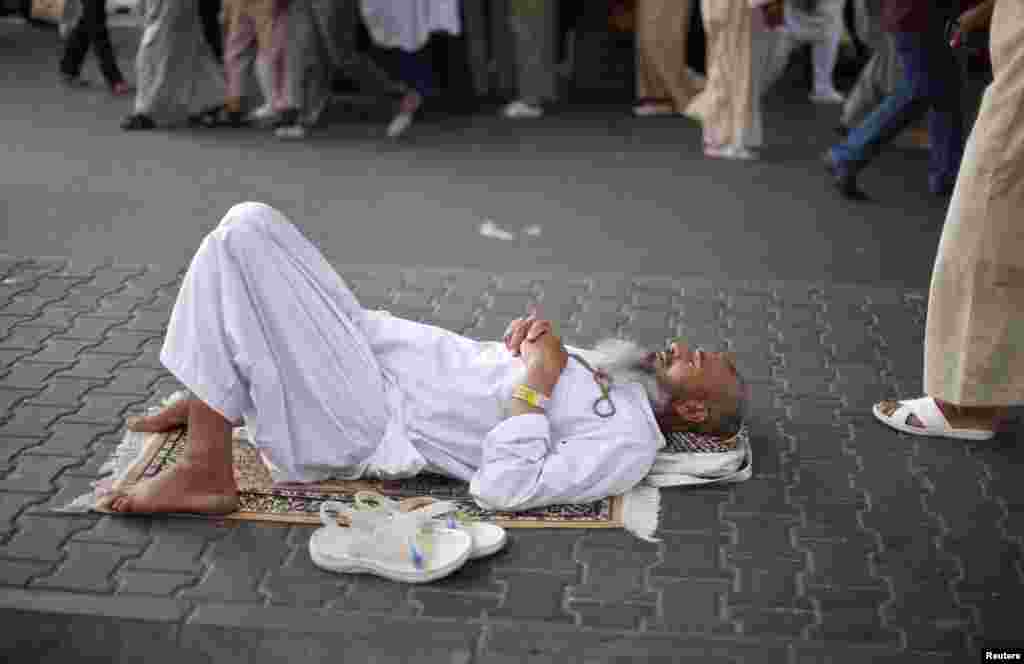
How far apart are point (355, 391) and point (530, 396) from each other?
0.54m

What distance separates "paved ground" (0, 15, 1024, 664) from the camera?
130 inches

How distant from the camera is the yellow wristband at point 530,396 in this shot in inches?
147

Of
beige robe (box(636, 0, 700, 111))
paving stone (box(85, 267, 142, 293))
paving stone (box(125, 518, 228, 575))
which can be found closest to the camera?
paving stone (box(125, 518, 228, 575))

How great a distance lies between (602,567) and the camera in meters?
3.59

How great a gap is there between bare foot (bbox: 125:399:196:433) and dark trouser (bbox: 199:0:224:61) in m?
6.17

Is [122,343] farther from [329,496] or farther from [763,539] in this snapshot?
[763,539]

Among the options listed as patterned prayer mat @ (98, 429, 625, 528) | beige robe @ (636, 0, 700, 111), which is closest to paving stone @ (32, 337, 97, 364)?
patterned prayer mat @ (98, 429, 625, 528)

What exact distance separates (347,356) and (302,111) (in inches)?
214

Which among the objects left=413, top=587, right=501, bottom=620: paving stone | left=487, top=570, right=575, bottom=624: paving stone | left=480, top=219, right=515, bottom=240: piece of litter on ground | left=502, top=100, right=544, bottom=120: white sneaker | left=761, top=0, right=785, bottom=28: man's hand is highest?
left=761, top=0, right=785, bottom=28: man's hand

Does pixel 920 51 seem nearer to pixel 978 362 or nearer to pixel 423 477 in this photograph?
pixel 978 362

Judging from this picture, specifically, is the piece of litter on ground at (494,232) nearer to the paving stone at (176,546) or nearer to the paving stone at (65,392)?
the paving stone at (65,392)

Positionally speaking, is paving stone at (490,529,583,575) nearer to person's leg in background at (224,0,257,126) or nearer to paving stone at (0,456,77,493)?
paving stone at (0,456,77,493)

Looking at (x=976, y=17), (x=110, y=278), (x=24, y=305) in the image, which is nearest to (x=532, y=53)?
(x=110, y=278)

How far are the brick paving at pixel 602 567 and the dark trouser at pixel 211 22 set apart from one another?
5483mm
